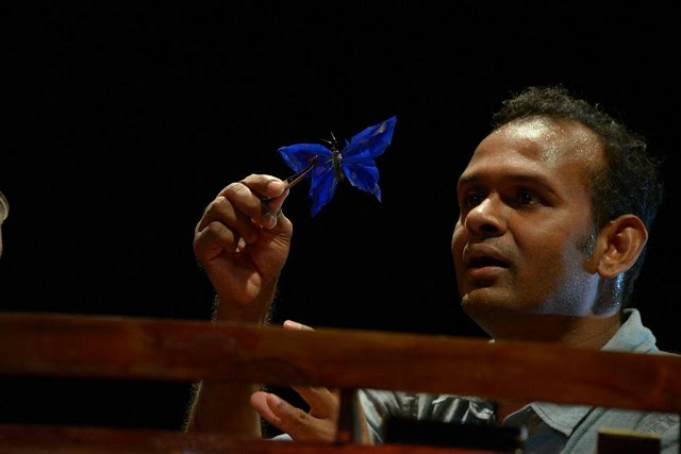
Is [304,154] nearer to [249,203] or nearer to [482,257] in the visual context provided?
[249,203]

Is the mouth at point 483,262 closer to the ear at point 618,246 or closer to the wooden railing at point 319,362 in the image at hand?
the ear at point 618,246

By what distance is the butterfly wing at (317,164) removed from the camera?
4.85 ft

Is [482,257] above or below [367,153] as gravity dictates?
below

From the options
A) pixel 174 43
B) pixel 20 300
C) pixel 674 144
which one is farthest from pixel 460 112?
pixel 20 300

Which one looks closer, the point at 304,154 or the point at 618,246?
the point at 304,154

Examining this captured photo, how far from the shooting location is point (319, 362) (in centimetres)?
73

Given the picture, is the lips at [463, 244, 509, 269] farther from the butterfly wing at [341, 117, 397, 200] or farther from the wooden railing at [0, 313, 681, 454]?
the wooden railing at [0, 313, 681, 454]

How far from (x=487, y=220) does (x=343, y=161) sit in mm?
410

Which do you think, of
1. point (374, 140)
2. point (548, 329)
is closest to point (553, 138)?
point (548, 329)

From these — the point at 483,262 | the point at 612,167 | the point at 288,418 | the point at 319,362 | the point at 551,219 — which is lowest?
the point at 288,418

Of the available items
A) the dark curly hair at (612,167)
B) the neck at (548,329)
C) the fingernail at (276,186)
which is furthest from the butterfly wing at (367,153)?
the dark curly hair at (612,167)

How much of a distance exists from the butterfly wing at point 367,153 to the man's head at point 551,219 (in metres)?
0.38

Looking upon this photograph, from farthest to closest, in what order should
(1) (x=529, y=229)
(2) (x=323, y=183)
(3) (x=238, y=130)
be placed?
(3) (x=238, y=130) → (1) (x=529, y=229) → (2) (x=323, y=183)

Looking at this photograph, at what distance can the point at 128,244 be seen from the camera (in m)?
2.73
